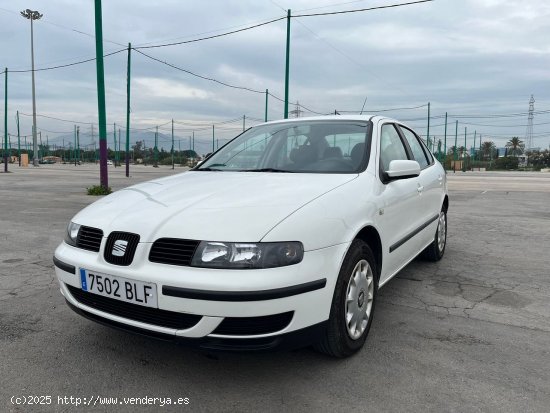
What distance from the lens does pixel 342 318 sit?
8.30 feet

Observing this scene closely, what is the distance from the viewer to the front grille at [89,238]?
99.3 inches

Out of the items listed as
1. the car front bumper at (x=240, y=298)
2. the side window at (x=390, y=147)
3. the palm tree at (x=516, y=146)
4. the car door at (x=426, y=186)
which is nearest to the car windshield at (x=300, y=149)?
the side window at (x=390, y=147)

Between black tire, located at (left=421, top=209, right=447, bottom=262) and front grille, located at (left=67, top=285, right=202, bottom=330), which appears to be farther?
black tire, located at (left=421, top=209, right=447, bottom=262)

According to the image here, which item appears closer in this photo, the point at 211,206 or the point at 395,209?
the point at 211,206

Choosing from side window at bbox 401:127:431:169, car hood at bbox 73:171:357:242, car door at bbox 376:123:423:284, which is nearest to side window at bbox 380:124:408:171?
car door at bbox 376:123:423:284

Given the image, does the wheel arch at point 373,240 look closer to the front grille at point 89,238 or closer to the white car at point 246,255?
the white car at point 246,255

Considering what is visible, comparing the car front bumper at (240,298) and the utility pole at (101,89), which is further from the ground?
the utility pole at (101,89)

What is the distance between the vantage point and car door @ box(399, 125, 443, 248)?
4.16 metres

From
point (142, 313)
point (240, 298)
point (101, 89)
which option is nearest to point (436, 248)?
point (240, 298)

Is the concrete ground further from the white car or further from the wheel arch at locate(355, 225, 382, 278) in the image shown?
the wheel arch at locate(355, 225, 382, 278)

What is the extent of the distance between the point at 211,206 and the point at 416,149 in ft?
9.37

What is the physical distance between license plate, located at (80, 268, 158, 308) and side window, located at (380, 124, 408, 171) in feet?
6.28

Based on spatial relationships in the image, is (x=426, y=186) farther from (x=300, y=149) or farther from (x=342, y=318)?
(x=342, y=318)

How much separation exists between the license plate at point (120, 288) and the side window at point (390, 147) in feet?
6.28
